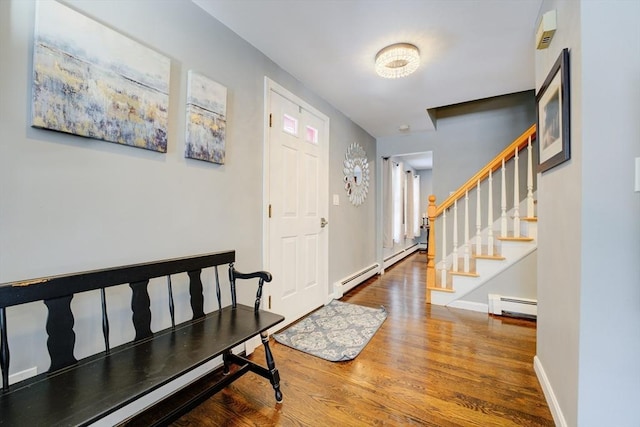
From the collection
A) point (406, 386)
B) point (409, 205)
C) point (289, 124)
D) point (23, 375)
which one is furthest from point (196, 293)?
point (409, 205)

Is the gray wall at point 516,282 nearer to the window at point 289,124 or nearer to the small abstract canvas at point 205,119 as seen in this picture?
the window at point 289,124

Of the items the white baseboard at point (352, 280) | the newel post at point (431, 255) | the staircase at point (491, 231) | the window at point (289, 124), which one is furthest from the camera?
the white baseboard at point (352, 280)

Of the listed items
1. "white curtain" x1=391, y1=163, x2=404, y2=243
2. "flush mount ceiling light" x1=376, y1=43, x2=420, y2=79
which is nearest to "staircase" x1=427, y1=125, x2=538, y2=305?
"flush mount ceiling light" x1=376, y1=43, x2=420, y2=79

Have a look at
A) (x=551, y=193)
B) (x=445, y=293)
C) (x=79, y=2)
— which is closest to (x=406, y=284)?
(x=445, y=293)

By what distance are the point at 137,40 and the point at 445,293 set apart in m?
3.40

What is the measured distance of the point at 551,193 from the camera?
4.53 ft

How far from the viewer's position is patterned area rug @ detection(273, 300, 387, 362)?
6.54 ft

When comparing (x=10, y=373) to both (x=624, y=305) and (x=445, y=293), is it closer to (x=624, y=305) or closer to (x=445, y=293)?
(x=624, y=305)

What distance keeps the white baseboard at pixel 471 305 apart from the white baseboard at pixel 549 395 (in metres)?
1.07

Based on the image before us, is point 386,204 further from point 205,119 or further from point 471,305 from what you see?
point 205,119

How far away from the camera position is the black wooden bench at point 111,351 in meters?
0.83

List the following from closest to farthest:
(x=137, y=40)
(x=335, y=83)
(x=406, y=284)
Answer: (x=137, y=40) < (x=335, y=83) < (x=406, y=284)

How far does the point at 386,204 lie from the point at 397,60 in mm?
2761

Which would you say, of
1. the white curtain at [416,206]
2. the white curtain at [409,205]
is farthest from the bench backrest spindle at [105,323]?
the white curtain at [416,206]
